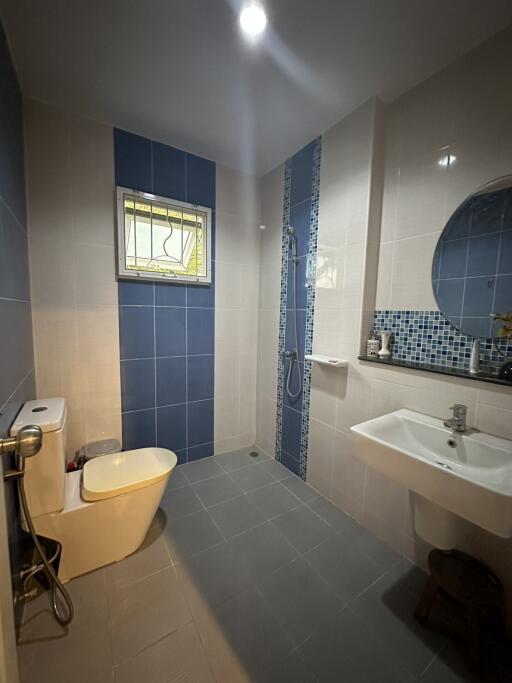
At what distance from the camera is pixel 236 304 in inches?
95.3

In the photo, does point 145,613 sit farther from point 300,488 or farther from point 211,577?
point 300,488

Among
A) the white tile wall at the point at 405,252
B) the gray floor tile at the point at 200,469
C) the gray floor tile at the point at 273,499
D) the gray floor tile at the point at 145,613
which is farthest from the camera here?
the gray floor tile at the point at 200,469

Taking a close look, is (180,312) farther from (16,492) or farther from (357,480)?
(357,480)

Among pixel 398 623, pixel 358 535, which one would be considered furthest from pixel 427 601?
pixel 358 535

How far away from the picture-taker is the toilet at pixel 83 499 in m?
1.21

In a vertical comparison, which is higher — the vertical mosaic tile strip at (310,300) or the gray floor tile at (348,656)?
the vertical mosaic tile strip at (310,300)

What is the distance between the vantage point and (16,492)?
4.10 ft

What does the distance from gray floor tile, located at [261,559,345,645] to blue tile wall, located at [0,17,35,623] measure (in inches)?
42.1

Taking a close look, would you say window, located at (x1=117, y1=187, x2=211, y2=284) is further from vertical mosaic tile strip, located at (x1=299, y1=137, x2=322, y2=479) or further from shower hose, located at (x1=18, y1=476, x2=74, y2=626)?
shower hose, located at (x1=18, y1=476, x2=74, y2=626)

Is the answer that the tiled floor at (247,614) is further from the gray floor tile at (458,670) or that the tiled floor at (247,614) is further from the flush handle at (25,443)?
the flush handle at (25,443)

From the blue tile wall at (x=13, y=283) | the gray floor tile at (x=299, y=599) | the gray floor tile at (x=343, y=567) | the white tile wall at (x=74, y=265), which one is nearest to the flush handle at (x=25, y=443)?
the blue tile wall at (x=13, y=283)

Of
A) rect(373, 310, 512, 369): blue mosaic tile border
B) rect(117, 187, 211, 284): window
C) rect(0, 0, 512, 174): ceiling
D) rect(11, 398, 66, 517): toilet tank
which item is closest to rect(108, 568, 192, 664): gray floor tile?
rect(11, 398, 66, 517): toilet tank

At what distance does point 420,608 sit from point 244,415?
5.55 feet

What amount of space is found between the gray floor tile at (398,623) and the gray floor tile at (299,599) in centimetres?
13
